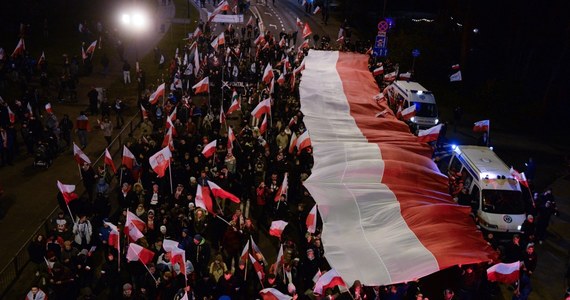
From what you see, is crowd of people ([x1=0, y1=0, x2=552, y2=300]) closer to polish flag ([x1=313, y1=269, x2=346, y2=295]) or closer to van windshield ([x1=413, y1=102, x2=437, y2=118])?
polish flag ([x1=313, y1=269, x2=346, y2=295])

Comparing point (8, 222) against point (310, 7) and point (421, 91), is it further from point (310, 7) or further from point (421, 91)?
point (310, 7)

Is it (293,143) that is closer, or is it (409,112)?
(293,143)

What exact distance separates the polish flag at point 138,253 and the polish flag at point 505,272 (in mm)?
7777

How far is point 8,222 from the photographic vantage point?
50.2 ft

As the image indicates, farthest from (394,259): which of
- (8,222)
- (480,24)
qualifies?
(480,24)

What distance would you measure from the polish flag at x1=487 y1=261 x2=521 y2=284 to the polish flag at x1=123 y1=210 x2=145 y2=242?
26.8ft

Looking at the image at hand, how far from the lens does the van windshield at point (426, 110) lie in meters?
23.8

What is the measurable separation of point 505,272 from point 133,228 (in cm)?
864

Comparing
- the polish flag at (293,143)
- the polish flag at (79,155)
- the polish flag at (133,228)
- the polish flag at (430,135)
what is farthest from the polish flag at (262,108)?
the polish flag at (133,228)

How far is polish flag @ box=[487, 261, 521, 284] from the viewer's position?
1125 cm

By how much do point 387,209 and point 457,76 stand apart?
16.8 metres

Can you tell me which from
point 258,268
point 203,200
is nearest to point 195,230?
point 203,200

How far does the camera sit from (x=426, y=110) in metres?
23.9

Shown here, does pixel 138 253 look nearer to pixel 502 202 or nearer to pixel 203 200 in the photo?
pixel 203 200
